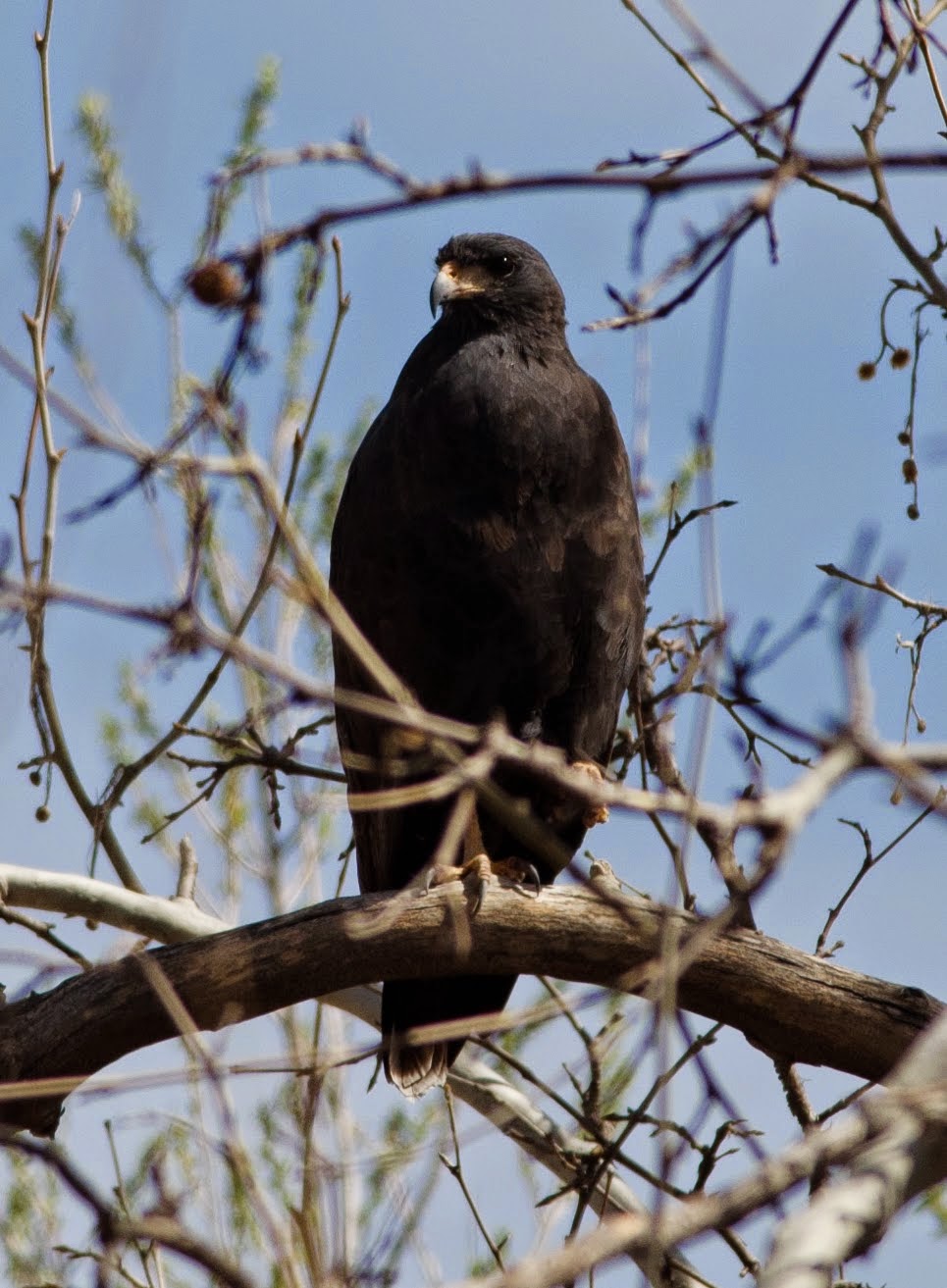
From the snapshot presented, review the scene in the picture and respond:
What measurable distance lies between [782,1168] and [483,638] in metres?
2.71

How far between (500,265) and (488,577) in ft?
3.98

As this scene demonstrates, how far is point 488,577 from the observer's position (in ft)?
12.9

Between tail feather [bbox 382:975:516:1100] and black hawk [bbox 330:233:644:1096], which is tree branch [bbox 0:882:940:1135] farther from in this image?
tail feather [bbox 382:975:516:1100]

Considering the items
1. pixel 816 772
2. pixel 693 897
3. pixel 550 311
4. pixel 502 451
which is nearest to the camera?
pixel 816 772

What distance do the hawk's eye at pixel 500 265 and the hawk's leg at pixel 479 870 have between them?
1622 millimetres

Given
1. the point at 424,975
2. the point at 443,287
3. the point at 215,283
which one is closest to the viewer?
the point at 215,283

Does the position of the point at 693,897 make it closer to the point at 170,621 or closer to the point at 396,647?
the point at 396,647

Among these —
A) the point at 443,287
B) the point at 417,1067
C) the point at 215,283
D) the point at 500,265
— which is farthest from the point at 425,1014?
the point at 215,283

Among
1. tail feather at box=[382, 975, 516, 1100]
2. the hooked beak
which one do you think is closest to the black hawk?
tail feather at box=[382, 975, 516, 1100]

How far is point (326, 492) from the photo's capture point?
6.47 metres

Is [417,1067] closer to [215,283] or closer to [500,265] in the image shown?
[500,265]

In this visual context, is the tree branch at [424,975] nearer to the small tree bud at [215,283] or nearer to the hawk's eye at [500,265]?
the small tree bud at [215,283]

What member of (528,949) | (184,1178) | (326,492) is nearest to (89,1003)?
(528,949)

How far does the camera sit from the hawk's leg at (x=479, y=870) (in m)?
3.56
